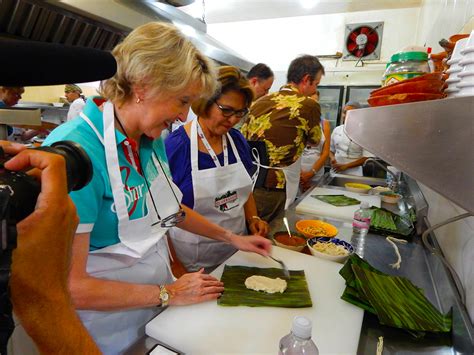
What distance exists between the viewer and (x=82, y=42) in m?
1.66

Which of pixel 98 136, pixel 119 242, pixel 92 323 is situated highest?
pixel 98 136

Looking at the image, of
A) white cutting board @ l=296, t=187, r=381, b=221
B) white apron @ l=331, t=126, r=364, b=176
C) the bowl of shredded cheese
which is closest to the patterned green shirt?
white cutting board @ l=296, t=187, r=381, b=221

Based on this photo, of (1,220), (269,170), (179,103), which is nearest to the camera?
(1,220)

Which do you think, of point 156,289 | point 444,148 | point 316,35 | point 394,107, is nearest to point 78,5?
point 156,289

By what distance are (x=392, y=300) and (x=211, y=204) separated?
2.60 ft

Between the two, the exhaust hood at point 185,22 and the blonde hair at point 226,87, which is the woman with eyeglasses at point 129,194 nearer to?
the exhaust hood at point 185,22

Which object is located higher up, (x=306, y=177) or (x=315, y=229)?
(x=315, y=229)

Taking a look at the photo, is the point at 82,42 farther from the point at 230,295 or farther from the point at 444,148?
the point at 444,148

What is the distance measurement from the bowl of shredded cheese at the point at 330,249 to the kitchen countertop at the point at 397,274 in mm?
125

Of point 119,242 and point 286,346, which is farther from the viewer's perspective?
point 119,242

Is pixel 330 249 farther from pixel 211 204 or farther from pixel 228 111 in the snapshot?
pixel 228 111

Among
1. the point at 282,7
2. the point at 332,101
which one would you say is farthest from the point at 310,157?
the point at 282,7

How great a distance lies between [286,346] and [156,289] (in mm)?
375

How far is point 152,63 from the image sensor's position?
2.81 feet
